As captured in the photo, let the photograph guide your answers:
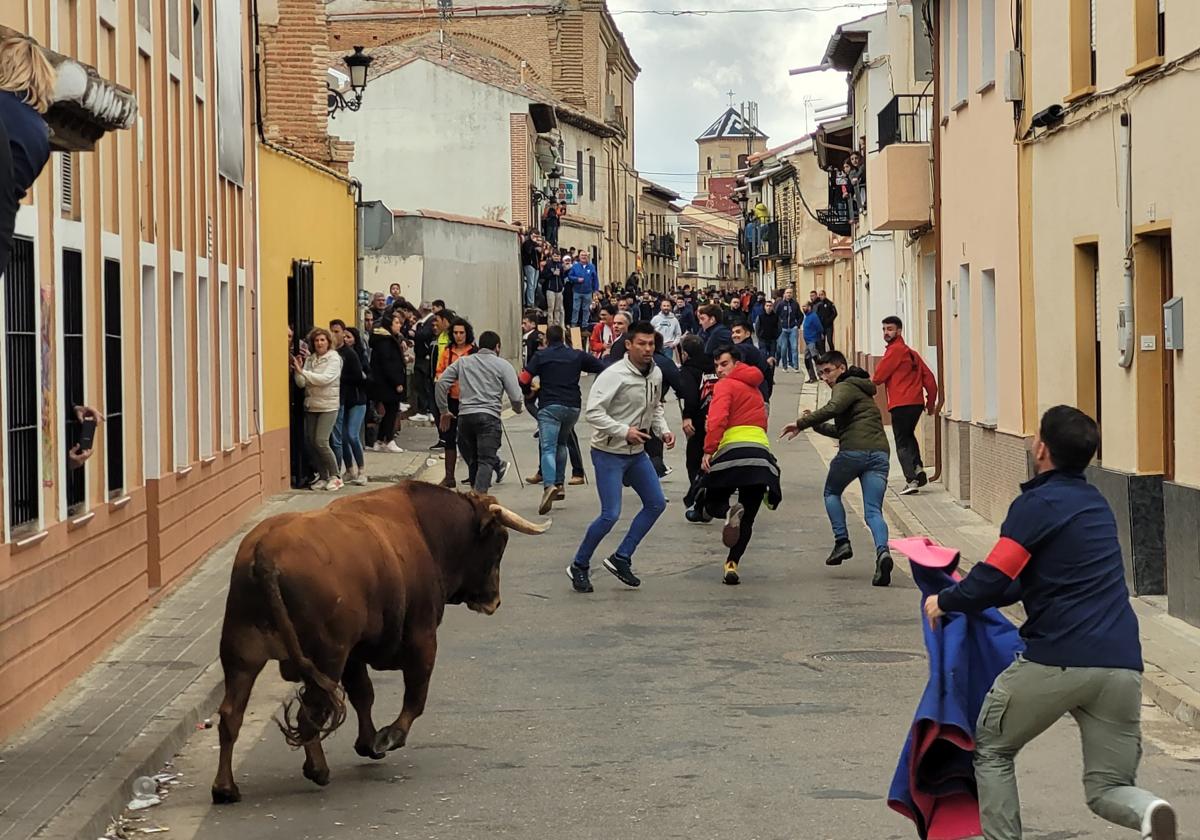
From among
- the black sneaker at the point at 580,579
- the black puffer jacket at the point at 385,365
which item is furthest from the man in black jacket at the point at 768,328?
the black sneaker at the point at 580,579

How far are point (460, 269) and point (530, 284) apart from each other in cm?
768

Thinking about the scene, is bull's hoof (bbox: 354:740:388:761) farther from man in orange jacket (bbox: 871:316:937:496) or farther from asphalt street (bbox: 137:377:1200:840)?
man in orange jacket (bbox: 871:316:937:496)

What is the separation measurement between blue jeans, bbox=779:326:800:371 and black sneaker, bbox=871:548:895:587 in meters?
37.2

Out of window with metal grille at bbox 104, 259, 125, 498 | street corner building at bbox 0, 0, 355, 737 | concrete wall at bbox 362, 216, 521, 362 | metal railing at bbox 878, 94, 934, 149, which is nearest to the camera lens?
street corner building at bbox 0, 0, 355, 737

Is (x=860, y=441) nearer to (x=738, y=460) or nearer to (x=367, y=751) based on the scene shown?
(x=738, y=460)

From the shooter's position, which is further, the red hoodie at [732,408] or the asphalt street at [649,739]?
the red hoodie at [732,408]

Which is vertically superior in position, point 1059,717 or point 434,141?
point 434,141

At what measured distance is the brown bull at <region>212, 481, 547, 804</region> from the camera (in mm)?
8656

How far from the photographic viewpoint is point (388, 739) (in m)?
9.40

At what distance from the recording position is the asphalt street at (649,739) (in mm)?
8180

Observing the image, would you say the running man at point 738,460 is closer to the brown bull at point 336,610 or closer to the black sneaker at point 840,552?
the black sneaker at point 840,552

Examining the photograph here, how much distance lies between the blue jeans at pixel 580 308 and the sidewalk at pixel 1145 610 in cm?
2842

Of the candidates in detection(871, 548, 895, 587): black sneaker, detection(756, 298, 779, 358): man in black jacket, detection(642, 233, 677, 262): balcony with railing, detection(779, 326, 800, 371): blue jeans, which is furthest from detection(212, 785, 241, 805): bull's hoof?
detection(642, 233, 677, 262): balcony with railing

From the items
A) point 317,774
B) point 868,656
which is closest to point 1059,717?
point 317,774
